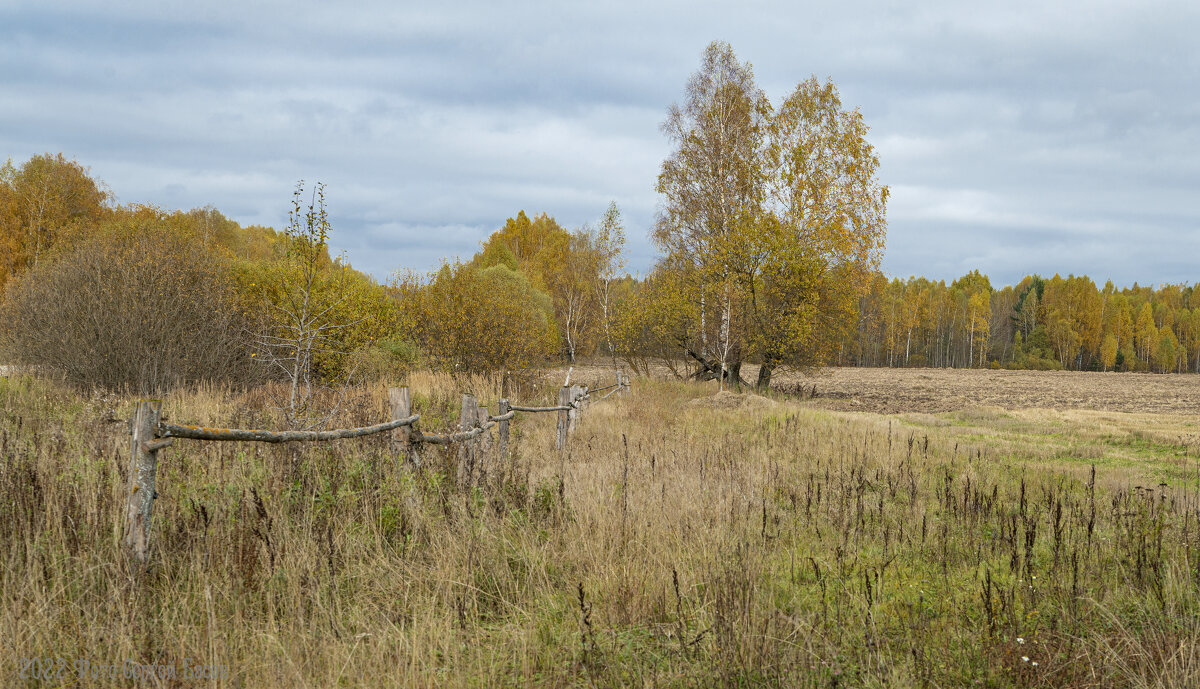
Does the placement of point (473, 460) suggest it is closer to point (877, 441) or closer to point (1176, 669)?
point (1176, 669)

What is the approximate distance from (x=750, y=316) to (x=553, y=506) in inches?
687

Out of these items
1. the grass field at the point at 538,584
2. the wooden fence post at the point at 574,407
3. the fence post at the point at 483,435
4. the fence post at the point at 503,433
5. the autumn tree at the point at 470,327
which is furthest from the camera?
the autumn tree at the point at 470,327

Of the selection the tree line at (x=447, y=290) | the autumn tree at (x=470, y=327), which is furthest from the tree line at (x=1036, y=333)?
the autumn tree at (x=470, y=327)

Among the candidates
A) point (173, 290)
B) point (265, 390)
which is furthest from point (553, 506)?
point (173, 290)

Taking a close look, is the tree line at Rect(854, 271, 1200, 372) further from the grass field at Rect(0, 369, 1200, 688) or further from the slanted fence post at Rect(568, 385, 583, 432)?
the grass field at Rect(0, 369, 1200, 688)

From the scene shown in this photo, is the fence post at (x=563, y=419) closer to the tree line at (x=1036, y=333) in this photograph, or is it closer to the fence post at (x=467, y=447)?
the fence post at (x=467, y=447)

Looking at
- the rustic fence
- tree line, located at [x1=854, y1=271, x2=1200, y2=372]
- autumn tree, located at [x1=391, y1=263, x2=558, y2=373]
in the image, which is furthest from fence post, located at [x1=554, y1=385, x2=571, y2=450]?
tree line, located at [x1=854, y1=271, x2=1200, y2=372]

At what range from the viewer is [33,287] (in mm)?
15406

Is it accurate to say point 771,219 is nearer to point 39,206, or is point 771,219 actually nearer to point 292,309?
point 292,309

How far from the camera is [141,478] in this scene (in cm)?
360

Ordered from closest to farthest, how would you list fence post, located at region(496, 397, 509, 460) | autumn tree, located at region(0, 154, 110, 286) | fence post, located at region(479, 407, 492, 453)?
fence post, located at region(479, 407, 492, 453), fence post, located at region(496, 397, 509, 460), autumn tree, located at region(0, 154, 110, 286)

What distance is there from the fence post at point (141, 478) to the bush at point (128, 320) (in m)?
11.5

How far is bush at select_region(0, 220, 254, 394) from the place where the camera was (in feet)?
45.9

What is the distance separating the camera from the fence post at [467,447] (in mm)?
5384
